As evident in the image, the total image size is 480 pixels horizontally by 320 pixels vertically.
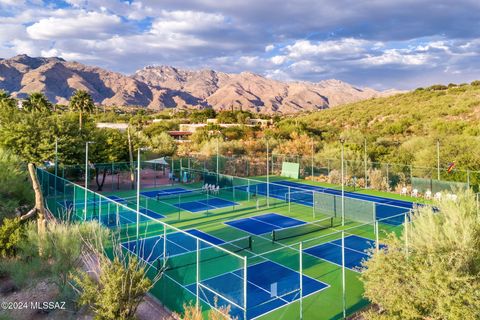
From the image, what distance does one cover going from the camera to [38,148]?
29.6 metres

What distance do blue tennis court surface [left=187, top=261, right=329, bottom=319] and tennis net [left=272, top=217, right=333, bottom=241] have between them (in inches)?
132

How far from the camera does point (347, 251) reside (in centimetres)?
1702

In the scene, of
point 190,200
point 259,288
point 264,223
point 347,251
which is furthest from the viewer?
point 190,200

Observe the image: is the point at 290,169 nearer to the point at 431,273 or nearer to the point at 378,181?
the point at 378,181

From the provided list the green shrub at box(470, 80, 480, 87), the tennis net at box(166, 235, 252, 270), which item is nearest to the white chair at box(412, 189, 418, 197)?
the tennis net at box(166, 235, 252, 270)

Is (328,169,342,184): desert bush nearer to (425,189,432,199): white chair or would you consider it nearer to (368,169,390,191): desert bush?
(368,169,390,191): desert bush

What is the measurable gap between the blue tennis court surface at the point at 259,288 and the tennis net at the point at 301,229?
132 inches

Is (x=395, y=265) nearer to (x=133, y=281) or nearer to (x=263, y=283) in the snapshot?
(x=263, y=283)

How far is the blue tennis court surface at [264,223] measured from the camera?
2052 centimetres

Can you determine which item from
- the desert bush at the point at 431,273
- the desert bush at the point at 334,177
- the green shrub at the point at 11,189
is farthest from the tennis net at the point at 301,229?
the desert bush at the point at 334,177

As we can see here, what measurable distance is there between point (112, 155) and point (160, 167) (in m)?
6.82

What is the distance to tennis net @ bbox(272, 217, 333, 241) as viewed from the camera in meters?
18.7

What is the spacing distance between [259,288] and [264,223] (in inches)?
348

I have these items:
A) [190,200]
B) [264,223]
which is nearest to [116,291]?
[264,223]
